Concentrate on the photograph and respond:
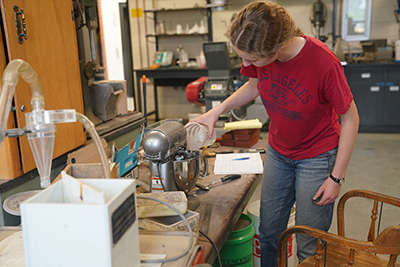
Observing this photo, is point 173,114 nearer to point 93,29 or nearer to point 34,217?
point 93,29

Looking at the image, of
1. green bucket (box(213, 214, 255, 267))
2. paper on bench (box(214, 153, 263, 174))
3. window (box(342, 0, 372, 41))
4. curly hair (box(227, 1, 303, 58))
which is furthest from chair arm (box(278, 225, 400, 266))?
window (box(342, 0, 372, 41))

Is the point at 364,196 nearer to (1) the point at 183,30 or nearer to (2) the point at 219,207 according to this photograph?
(2) the point at 219,207

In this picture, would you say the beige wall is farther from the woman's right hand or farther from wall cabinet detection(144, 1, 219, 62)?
the woman's right hand

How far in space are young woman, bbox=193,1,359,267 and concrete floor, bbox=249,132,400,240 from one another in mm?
1211

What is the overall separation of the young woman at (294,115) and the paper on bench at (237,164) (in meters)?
0.09

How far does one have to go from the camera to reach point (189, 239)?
901mm

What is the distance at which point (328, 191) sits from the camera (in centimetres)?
131

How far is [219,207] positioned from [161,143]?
32cm

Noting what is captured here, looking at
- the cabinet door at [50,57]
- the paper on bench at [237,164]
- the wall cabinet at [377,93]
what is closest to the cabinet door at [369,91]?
the wall cabinet at [377,93]

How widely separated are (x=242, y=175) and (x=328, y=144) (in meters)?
0.41

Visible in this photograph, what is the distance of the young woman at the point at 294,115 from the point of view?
1148 millimetres

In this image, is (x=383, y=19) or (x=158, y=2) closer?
(x=383, y=19)

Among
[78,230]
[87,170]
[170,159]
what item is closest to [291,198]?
[170,159]

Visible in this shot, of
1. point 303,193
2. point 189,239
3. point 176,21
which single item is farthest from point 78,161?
point 176,21
